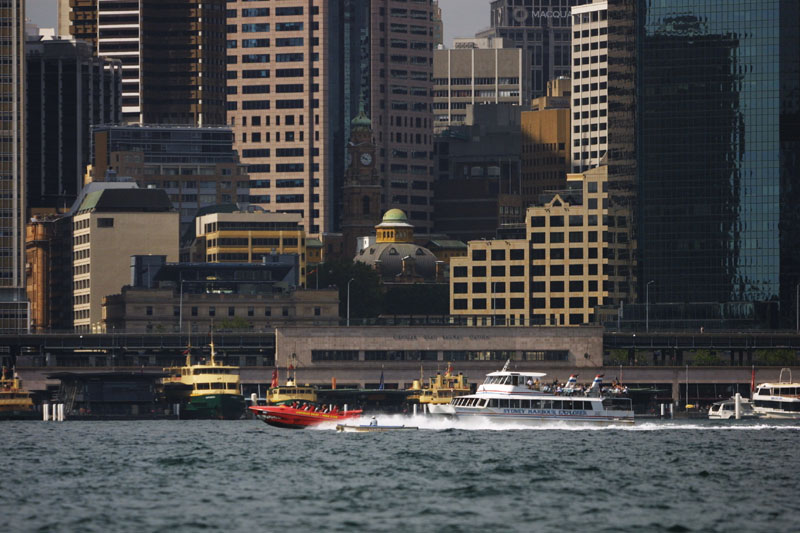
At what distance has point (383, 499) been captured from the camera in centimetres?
12912

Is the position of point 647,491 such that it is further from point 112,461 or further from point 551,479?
point 112,461

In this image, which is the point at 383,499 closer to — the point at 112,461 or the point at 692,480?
the point at 692,480

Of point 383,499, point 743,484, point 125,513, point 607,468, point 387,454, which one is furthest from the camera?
point 387,454

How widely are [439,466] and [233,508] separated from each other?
35.8 m

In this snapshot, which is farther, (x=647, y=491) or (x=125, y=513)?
(x=647, y=491)

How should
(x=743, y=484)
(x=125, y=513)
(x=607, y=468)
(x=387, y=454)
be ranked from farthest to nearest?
(x=387, y=454), (x=607, y=468), (x=743, y=484), (x=125, y=513)

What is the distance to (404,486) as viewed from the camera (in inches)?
5423

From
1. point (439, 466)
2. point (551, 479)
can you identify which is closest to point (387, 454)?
point (439, 466)

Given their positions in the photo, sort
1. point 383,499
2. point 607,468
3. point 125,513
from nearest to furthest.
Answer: point 125,513 → point 383,499 → point 607,468

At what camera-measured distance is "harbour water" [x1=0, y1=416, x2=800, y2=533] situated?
117m

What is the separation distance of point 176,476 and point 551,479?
2758 cm

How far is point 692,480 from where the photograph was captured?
142 metres

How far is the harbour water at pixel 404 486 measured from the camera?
11656 centimetres

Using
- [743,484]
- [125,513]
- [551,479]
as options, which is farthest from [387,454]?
[125,513]
